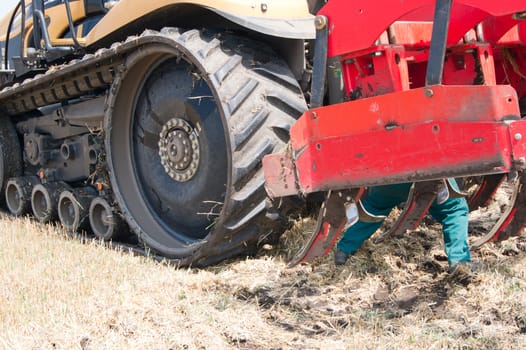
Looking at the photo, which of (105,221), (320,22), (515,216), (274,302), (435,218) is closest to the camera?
(320,22)

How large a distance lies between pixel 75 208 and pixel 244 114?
2.22m

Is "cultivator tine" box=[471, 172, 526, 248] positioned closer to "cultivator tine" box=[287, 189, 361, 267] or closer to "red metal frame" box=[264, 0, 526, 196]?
"red metal frame" box=[264, 0, 526, 196]

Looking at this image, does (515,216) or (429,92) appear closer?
(429,92)

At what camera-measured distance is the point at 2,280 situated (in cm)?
382

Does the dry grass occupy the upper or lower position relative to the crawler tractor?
lower

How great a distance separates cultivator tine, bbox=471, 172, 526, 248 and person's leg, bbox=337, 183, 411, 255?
0.51 metres

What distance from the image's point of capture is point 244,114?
370 centimetres

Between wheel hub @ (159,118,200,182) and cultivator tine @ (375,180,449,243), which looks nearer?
cultivator tine @ (375,180,449,243)

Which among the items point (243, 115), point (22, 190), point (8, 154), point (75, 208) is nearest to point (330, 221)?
point (243, 115)

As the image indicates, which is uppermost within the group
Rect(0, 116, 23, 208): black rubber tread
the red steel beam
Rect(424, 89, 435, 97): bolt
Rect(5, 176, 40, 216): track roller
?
Rect(424, 89, 435, 97): bolt

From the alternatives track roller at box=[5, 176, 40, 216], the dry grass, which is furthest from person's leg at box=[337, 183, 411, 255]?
track roller at box=[5, 176, 40, 216]

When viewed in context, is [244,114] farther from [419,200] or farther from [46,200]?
[46,200]

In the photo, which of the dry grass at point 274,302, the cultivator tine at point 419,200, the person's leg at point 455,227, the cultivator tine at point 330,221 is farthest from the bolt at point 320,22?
the dry grass at point 274,302

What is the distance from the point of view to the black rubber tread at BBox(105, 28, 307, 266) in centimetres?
368
